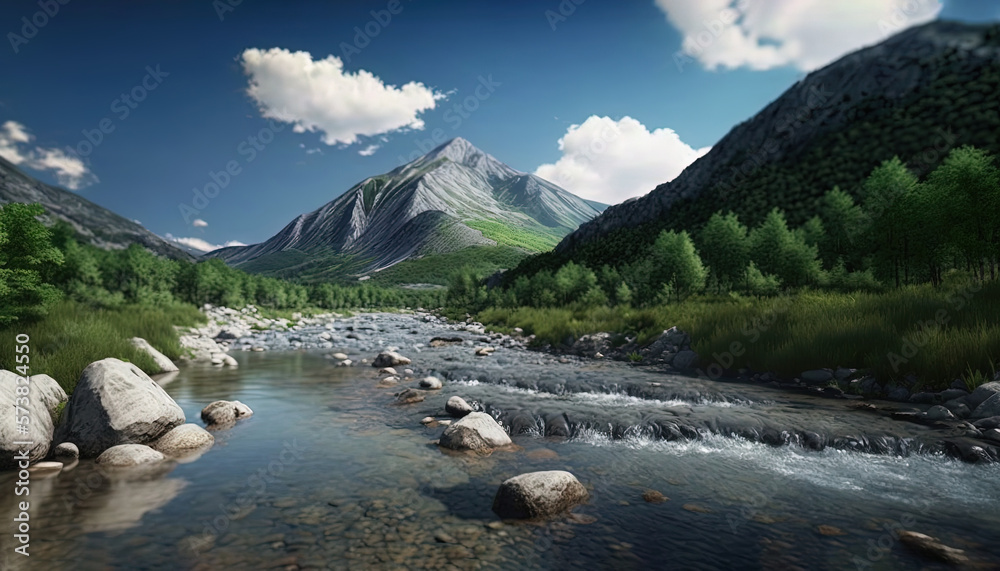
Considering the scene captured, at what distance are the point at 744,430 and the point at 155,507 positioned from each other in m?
11.8

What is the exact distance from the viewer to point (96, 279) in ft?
126

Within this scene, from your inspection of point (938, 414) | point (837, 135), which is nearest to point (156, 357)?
point (938, 414)

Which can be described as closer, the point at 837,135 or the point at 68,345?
the point at 68,345

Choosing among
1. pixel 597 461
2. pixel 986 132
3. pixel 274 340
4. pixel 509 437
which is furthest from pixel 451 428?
pixel 986 132

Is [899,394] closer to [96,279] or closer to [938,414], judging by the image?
[938,414]

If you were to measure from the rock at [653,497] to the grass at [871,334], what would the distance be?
969 cm

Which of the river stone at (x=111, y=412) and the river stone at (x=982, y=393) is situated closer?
the river stone at (x=111, y=412)

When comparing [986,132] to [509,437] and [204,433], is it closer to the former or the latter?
[509,437]

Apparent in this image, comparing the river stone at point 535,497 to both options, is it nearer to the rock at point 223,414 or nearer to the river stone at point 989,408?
the rock at point 223,414

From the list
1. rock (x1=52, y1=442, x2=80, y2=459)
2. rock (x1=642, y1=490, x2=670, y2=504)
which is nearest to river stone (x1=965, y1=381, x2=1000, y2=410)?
rock (x1=642, y1=490, x2=670, y2=504)

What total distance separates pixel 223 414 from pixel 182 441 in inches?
95.8

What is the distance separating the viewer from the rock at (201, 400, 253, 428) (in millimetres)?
11539

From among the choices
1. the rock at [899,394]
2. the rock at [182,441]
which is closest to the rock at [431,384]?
the rock at [182,441]

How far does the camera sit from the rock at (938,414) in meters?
9.88
